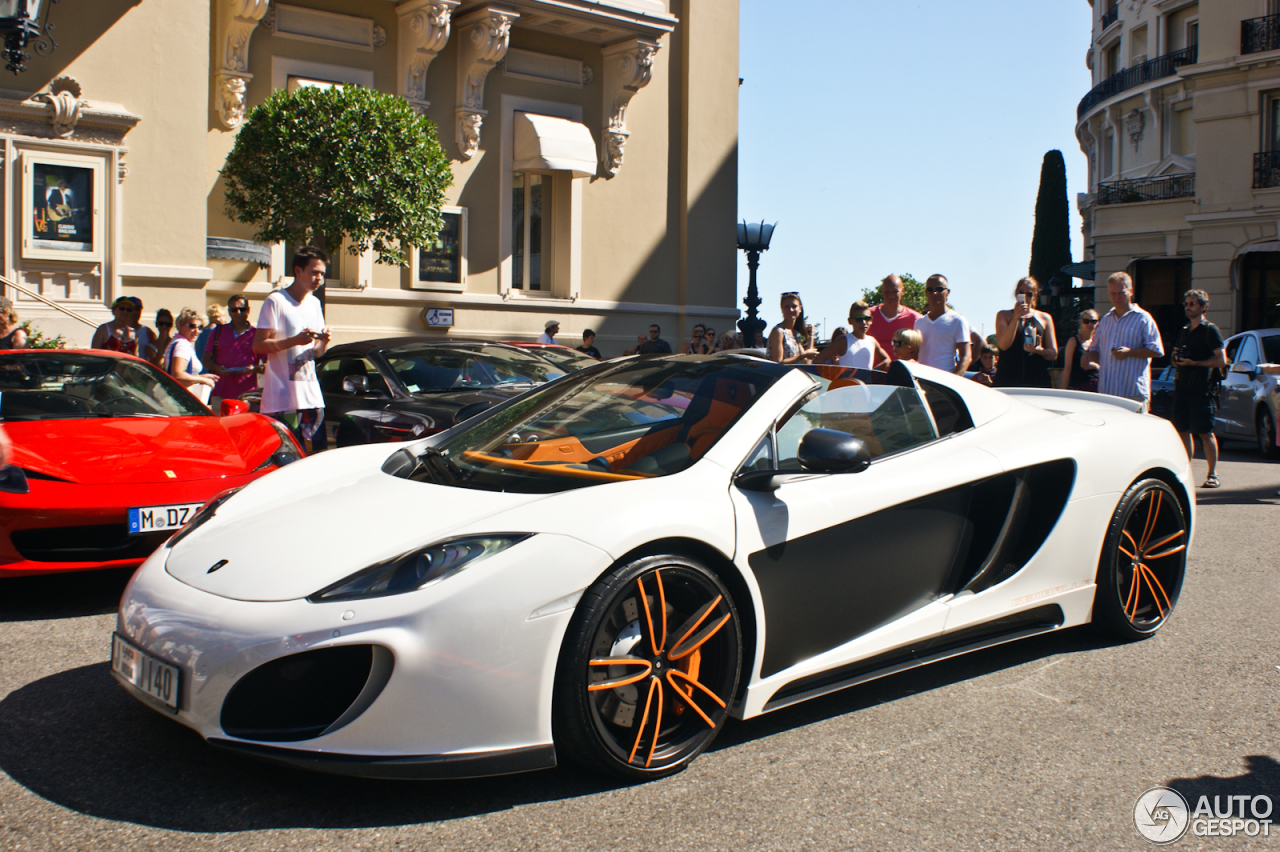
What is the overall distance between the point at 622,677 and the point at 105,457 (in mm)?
3162

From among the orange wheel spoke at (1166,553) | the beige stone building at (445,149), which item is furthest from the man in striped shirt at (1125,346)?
the beige stone building at (445,149)

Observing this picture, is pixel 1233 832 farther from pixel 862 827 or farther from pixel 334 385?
pixel 334 385

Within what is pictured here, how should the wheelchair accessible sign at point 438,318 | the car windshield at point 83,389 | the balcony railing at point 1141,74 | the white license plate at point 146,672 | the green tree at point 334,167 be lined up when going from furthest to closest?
the balcony railing at point 1141,74 < the wheelchair accessible sign at point 438,318 < the green tree at point 334,167 < the car windshield at point 83,389 < the white license plate at point 146,672

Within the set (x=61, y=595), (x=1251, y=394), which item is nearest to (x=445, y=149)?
(x=1251, y=394)

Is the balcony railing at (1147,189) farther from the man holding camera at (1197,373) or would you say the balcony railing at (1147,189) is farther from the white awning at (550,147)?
the man holding camera at (1197,373)

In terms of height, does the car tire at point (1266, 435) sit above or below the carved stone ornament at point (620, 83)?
below

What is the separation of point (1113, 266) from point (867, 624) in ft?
112

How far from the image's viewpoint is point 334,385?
883cm

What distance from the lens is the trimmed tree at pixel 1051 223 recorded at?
4800 centimetres

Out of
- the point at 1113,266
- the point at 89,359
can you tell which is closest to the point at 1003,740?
the point at 89,359

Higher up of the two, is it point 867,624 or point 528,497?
point 528,497

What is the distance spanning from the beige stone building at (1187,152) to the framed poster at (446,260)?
A: 19580mm

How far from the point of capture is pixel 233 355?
370 inches

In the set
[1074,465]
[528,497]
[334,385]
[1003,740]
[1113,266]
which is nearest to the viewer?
[528,497]
